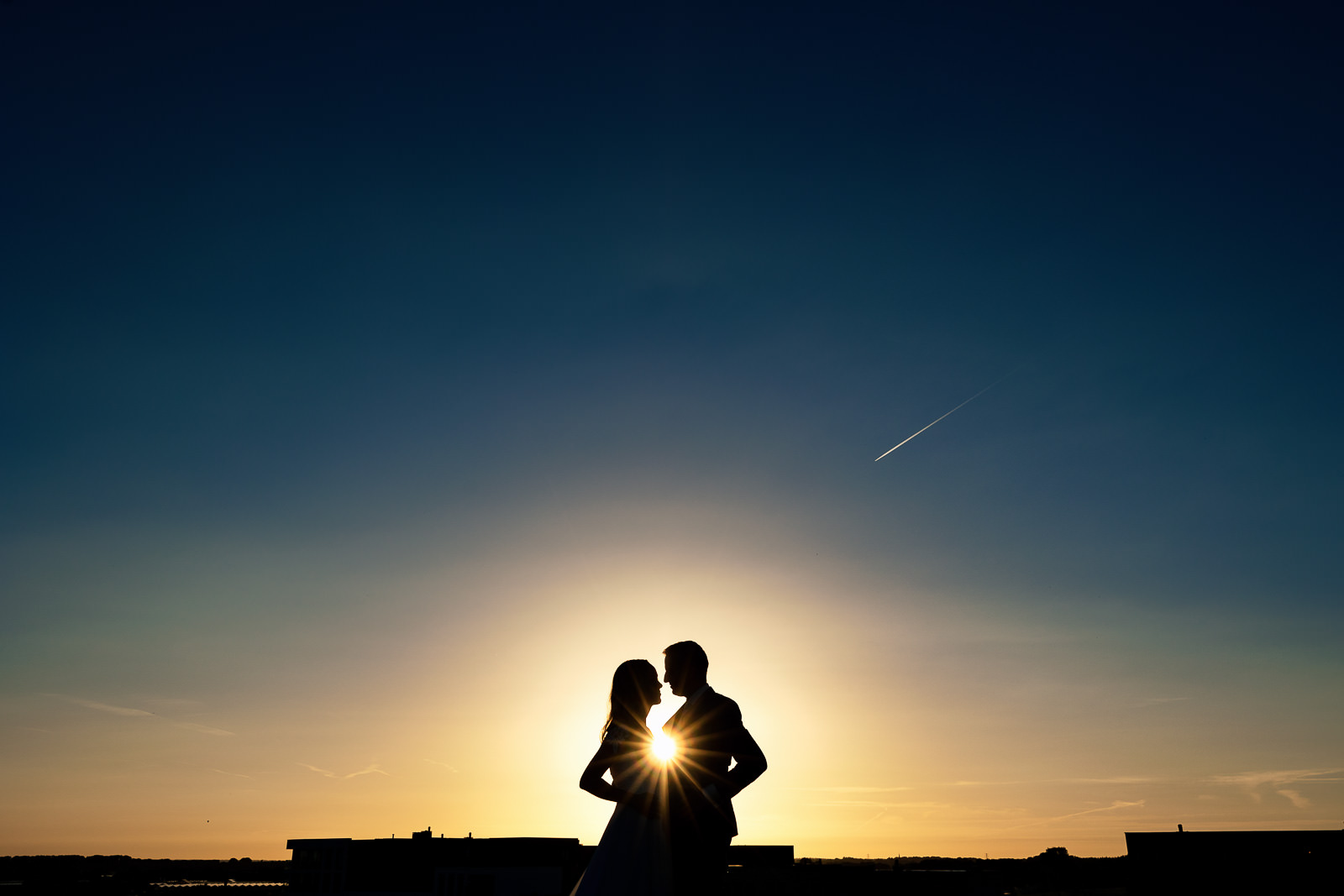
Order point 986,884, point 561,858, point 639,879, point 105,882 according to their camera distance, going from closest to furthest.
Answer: point 639,879 < point 561,858 < point 986,884 < point 105,882

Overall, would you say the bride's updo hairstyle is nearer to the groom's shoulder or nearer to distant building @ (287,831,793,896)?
the groom's shoulder

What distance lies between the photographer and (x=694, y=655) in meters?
4.53

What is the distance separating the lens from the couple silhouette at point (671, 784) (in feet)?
13.7

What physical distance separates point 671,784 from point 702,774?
0.59ft

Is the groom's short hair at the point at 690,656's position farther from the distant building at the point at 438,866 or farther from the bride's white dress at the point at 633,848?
the distant building at the point at 438,866

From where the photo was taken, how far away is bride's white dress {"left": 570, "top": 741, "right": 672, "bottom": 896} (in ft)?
13.6

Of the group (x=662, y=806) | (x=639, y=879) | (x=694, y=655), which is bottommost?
(x=639, y=879)

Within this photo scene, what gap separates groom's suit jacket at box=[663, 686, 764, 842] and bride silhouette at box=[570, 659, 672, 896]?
Result: 0.32 feet

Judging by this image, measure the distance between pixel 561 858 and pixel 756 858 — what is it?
20.9m

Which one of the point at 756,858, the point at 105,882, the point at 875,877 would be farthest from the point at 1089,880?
the point at 105,882

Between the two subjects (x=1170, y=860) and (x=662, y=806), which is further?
(x=1170, y=860)

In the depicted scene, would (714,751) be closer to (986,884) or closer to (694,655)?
(694,655)

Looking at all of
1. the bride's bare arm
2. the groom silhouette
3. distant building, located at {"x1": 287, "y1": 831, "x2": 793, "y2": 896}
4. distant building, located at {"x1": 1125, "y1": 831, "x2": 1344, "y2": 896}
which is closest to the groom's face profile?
the groom silhouette

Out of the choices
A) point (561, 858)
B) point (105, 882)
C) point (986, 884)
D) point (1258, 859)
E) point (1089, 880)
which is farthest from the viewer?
point (1089, 880)
